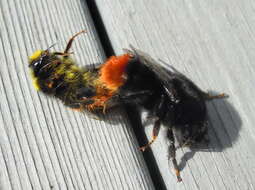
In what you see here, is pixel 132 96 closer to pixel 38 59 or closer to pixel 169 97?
pixel 169 97

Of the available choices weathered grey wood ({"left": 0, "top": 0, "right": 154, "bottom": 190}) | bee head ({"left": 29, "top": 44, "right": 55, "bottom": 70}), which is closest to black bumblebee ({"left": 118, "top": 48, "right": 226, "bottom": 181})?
weathered grey wood ({"left": 0, "top": 0, "right": 154, "bottom": 190})

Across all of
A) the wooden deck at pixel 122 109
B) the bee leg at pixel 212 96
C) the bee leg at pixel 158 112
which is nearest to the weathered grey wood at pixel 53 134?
the wooden deck at pixel 122 109

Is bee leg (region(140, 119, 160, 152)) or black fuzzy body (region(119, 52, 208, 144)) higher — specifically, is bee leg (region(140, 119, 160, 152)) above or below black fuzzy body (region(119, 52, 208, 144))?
below

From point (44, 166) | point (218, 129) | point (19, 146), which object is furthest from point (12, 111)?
point (218, 129)

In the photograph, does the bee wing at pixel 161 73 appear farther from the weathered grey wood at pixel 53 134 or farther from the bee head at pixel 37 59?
the bee head at pixel 37 59

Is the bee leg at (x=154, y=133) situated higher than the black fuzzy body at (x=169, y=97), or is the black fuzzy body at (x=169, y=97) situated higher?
the black fuzzy body at (x=169, y=97)

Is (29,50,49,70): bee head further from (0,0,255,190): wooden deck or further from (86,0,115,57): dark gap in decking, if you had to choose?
(86,0,115,57): dark gap in decking

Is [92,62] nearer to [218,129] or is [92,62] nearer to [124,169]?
[124,169]

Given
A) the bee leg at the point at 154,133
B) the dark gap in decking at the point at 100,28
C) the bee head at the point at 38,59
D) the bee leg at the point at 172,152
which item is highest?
the dark gap in decking at the point at 100,28
